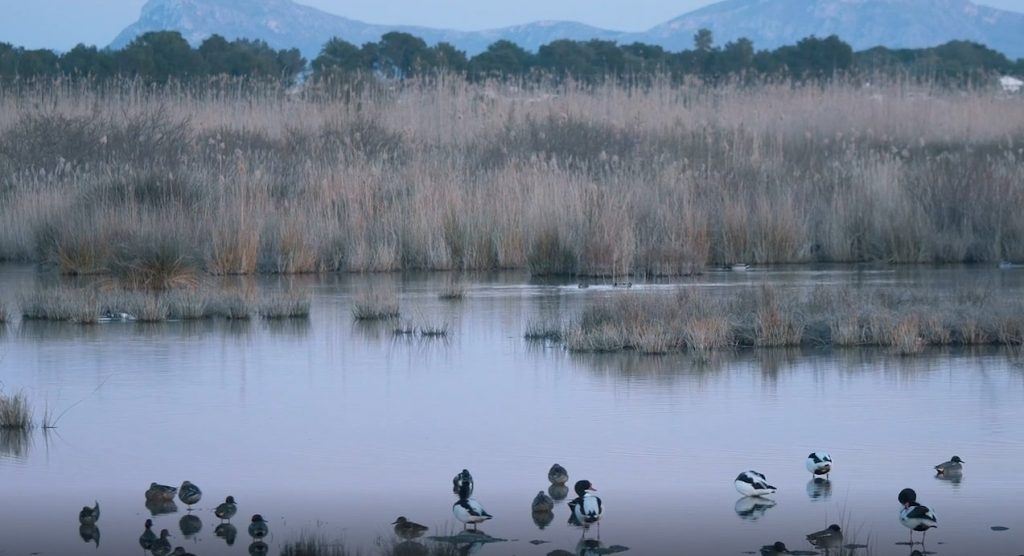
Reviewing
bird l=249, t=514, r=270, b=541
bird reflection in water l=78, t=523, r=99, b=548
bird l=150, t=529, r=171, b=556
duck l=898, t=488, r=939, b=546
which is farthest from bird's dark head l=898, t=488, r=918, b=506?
bird reflection in water l=78, t=523, r=99, b=548

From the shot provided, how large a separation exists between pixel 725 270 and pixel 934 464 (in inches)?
426

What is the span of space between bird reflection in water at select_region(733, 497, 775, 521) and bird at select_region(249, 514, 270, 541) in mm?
2252

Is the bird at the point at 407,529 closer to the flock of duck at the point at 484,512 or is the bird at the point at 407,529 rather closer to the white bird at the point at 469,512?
the flock of duck at the point at 484,512

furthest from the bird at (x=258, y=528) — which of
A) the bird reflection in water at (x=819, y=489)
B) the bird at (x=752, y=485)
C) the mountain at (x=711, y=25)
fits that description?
the mountain at (x=711, y=25)

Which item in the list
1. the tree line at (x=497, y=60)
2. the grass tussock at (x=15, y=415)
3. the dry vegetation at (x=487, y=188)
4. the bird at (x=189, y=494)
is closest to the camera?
the bird at (x=189, y=494)

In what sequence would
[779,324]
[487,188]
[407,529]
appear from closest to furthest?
1. [407,529]
2. [779,324]
3. [487,188]

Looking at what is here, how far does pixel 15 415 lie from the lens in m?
9.65

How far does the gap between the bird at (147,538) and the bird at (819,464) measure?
3.35m

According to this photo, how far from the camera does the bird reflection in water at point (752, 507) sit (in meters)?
7.53

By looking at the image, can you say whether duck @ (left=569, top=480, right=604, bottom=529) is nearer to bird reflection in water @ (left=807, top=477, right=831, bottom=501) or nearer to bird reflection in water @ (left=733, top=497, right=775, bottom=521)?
bird reflection in water @ (left=733, top=497, right=775, bottom=521)

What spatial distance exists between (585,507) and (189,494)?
6.42 feet

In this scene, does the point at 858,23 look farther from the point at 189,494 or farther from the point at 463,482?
the point at 189,494

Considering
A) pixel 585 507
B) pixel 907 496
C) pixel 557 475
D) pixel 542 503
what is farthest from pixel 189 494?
pixel 907 496

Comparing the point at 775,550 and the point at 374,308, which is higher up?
the point at 374,308
